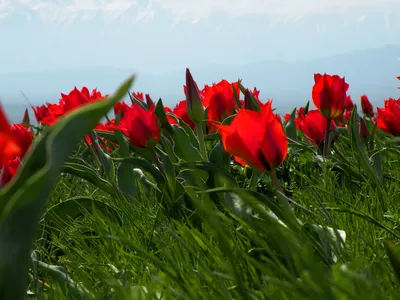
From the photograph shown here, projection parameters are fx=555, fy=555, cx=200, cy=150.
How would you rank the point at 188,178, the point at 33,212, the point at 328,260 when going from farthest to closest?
the point at 188,178, the point at 328,260, the point at 33,212

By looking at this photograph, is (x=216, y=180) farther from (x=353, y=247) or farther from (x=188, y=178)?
(x=353, y=247)

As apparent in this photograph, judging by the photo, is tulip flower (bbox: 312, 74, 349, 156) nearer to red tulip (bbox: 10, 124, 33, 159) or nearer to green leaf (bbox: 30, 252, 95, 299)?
red tulip (bbox: 10, 124, 33, 159)

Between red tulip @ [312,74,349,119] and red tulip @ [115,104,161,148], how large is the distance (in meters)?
0.66

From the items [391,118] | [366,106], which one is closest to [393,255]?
[391,118]

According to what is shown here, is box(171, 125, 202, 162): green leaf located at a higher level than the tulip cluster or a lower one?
lower

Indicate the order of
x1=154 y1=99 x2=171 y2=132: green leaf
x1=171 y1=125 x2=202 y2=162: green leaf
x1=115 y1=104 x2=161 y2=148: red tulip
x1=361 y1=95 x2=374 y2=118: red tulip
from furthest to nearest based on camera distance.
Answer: x1=361 y1=95 x2=374 y2=118: red tulip, x1=171 y1=125 x2=202 y2=162: green leaf, x1=154 y1=99 x2=171 y2=132: green leaf, x1=115 y1=104 x2=161 y2=148: red tulip

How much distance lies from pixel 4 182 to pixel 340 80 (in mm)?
1294

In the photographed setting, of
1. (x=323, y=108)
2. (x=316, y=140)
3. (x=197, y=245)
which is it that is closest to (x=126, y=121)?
(x=197, y=245)

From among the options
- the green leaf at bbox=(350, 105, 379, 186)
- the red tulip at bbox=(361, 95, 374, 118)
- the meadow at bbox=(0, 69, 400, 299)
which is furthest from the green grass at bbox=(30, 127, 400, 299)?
the red tulip at bbox=(361, 95, 374, 118)

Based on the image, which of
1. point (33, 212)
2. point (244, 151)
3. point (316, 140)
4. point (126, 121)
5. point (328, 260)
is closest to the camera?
point (33, 212)

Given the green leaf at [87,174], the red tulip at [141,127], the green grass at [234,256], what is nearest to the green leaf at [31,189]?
the green grass at [234,256]

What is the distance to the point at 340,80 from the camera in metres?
2.00

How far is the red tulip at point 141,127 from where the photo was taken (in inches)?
65.4

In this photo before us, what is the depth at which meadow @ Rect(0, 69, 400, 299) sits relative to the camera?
68cm
